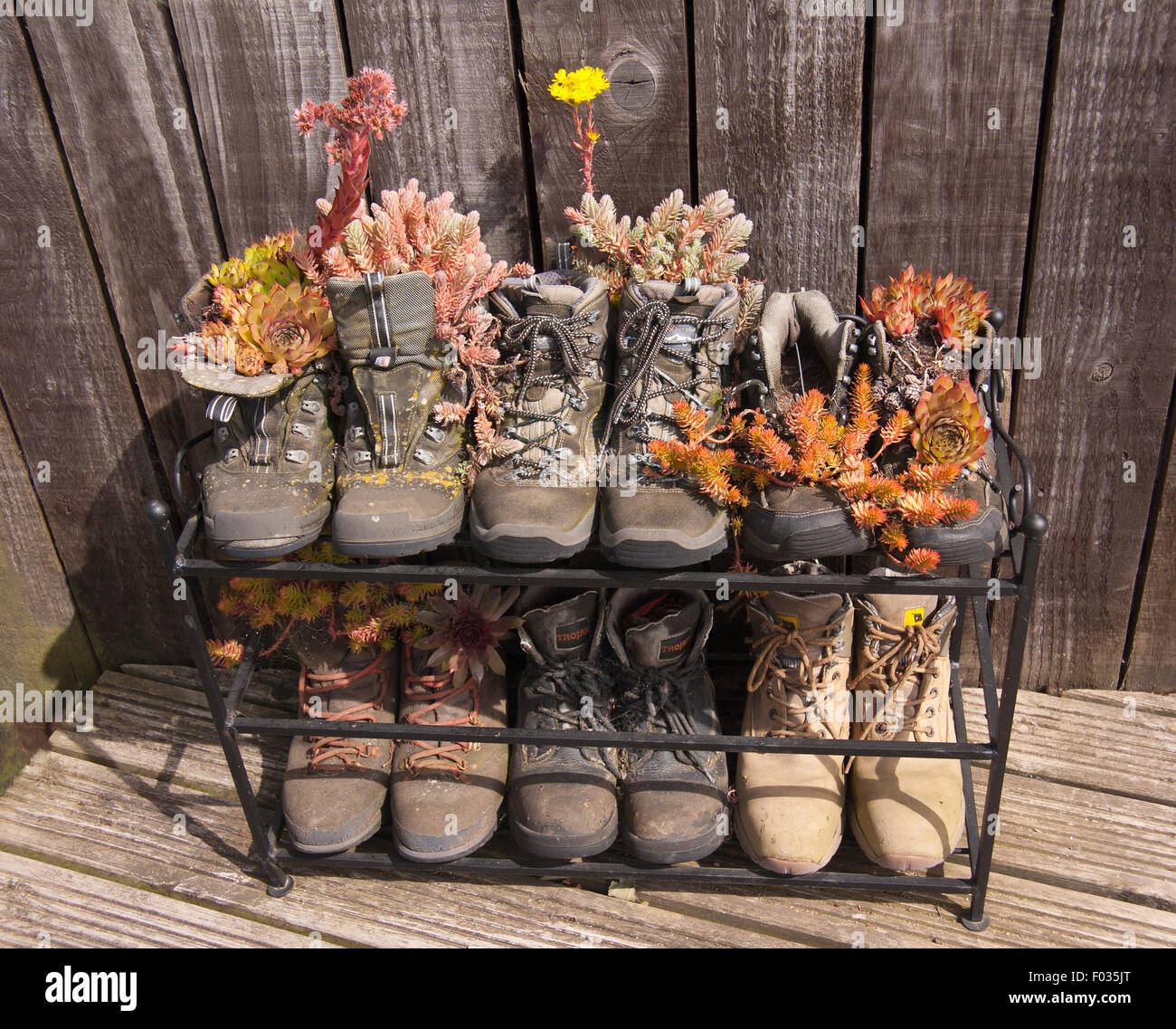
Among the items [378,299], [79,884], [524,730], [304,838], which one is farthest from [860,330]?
[79,884]

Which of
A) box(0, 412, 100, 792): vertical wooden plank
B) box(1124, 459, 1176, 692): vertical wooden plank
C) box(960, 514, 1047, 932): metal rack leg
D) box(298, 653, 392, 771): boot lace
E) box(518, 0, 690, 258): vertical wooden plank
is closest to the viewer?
box(960, 514, 1047, 932): metal rack leg

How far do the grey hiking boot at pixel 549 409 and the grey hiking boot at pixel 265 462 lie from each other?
0.28m

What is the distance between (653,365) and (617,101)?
509 millimetres

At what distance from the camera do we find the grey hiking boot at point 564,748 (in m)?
1.72

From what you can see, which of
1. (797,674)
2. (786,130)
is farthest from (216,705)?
(786,130)

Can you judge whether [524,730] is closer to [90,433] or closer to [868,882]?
[868,882]

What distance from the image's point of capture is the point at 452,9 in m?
1.65

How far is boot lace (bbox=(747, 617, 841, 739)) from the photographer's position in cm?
178

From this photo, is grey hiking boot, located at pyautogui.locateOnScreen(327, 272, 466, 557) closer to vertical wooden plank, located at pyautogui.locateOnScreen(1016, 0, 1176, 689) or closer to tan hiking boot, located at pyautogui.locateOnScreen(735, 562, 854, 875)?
tan hiking boot, located at pyautogui.locateOnScreen(735, 562, 854, 875)

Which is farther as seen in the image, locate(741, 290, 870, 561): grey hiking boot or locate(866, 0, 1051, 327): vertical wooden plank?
locate(866, 0, 1051, 327): vertical wooden plank

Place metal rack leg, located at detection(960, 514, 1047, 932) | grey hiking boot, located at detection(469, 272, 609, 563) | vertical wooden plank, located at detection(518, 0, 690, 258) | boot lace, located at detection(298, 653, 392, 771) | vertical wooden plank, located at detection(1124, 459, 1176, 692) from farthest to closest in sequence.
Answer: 1. vertical wooden plank, located at detection(1124, 459, 1176, 692)
2. boot lace, located at detection(298, 653, 392, 771)
3. vertical wooden plank, located at detection(518, 0, 690, 258)
4. grey hiking boot, located at detection(469, 272, 609, 563)
5. metal rack leg, located at detection(960, 514, 1047, 932)

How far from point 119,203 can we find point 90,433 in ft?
1.73

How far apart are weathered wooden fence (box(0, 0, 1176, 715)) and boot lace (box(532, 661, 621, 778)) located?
84 centimetres

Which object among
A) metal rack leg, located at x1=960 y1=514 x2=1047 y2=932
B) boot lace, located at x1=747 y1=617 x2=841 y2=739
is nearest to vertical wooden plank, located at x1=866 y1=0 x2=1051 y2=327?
metal rack leg, located at x1=960 y1=514 x2=1047 y2=932
